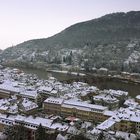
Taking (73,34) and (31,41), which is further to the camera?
(31,41)

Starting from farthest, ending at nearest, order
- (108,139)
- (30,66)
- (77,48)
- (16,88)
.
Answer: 1. (77,48)
2. (30,66)
3. (16,88)
4. (108,139)

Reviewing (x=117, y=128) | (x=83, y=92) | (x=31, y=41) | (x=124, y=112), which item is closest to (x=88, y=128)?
(x=117, y=128)

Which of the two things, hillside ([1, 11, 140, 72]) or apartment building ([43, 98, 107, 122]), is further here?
hillside ([1, 11, 140, 72])

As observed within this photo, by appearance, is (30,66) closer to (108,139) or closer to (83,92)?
(83,92)

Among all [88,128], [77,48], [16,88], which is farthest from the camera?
[77,48]

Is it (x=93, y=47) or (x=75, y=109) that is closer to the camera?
(x=75, y=109)

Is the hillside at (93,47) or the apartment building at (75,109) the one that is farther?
the hillside at (93,47)

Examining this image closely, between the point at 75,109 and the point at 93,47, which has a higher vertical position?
the point at 93,47

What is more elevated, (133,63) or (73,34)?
(73,34)
